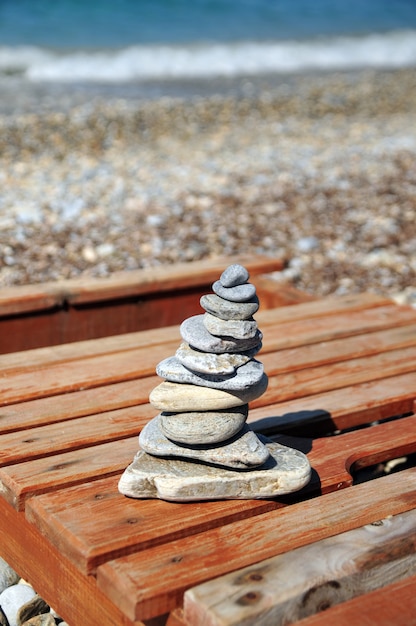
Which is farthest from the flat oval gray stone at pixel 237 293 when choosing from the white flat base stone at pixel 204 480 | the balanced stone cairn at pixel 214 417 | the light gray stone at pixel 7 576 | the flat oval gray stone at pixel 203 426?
the light gray stone at pixel 7 576

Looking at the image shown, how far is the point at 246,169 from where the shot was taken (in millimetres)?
8625

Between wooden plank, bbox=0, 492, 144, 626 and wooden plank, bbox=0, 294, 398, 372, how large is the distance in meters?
0.89

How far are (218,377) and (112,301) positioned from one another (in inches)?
84.8

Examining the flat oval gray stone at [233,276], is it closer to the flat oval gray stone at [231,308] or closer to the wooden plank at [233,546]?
the flat oval gray stone at [231,308]

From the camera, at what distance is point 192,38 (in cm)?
2347

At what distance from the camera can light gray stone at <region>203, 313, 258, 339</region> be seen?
7.22ft

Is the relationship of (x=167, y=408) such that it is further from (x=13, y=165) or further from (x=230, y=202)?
(x=13, y=165)

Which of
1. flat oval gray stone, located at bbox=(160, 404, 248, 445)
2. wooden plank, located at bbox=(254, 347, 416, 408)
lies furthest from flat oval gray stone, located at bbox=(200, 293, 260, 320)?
wooden plank, located at bbox=(254, 347, 416, 408)

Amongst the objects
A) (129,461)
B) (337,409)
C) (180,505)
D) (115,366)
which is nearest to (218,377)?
(180,505)

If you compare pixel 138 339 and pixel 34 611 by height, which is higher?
pixel 138 339

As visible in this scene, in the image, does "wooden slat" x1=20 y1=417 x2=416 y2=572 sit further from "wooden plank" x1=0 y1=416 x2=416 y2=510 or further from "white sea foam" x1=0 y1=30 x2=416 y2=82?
"white sea foam" x1=0 y1=30 x2=416 y2=82

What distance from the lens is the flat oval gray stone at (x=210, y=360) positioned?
2.20 metres

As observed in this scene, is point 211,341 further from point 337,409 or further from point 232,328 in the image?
point 337,409

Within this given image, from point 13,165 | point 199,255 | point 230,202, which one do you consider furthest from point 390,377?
point 13,165
